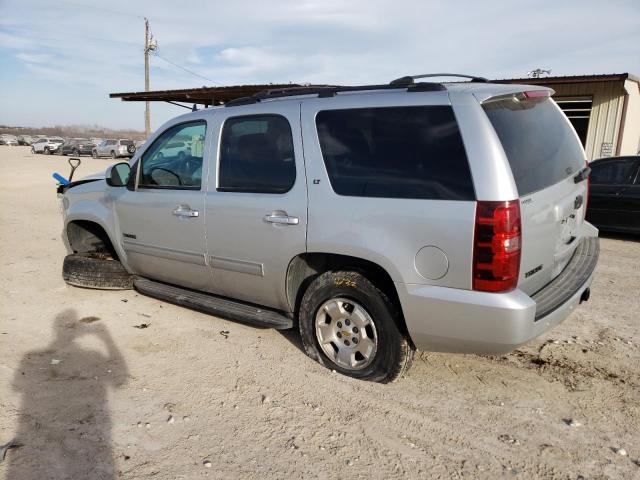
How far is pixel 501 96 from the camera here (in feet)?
9.47

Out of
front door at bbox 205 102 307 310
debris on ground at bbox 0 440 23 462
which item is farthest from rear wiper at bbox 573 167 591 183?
debris on ground at bbox 0 440 23 462

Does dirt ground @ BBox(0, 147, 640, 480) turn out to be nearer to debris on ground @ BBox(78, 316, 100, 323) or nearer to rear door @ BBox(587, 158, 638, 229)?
debris on ground @ BBox(78, 316, 100, 323)

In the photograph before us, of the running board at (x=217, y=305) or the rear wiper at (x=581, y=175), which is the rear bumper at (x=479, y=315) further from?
the running board at (x=217, y=305)

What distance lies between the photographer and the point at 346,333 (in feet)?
11.1

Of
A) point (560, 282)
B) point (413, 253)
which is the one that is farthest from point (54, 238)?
point (560, 282)

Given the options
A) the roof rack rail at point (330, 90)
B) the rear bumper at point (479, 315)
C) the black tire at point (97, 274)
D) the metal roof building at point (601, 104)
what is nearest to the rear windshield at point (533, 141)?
the roof rack rail at point (330, 90)

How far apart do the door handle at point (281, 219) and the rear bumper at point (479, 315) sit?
894 millimetres

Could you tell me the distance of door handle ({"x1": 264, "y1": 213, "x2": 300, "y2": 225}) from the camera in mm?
3387

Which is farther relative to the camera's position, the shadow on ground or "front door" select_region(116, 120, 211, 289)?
"front door" select_region(116, 120, 211, 289)

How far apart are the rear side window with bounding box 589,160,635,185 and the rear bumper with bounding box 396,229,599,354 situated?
584 centimetres

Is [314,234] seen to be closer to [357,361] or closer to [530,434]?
[357,361]

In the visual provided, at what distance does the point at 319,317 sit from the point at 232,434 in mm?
1020

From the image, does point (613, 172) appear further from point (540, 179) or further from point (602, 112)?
point (602, 112)

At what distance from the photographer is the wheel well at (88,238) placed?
543 centimetres
